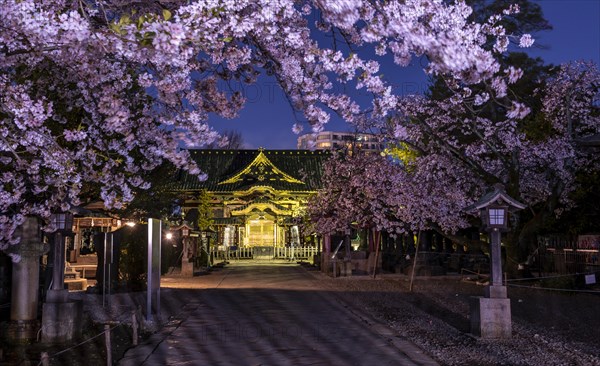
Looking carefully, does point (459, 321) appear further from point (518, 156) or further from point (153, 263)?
point (518, 156)

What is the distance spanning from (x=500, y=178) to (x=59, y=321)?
1474cm

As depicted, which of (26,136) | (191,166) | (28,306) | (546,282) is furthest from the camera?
(546,282)

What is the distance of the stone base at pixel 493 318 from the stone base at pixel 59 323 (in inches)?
281

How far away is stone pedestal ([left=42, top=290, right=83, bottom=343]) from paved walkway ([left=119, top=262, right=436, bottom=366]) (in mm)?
1404

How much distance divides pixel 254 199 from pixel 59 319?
115 feet

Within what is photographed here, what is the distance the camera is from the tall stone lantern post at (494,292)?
1067cm

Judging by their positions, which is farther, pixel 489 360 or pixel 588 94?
pixel 588 94

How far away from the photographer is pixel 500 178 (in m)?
20.3

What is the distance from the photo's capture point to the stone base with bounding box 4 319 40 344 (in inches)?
438

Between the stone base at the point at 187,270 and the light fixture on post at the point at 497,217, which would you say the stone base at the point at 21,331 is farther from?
the stone base at the point at 187,270

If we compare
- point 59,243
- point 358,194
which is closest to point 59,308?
point 59,243

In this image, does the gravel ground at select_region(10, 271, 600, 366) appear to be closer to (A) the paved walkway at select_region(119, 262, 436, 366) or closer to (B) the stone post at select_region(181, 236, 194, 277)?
(A) the paved walkway at select_region(119, 262, 436, 366)

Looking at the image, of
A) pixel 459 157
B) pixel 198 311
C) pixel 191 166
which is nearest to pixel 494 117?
pixel 459 157

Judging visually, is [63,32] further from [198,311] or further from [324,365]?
[198,311]
